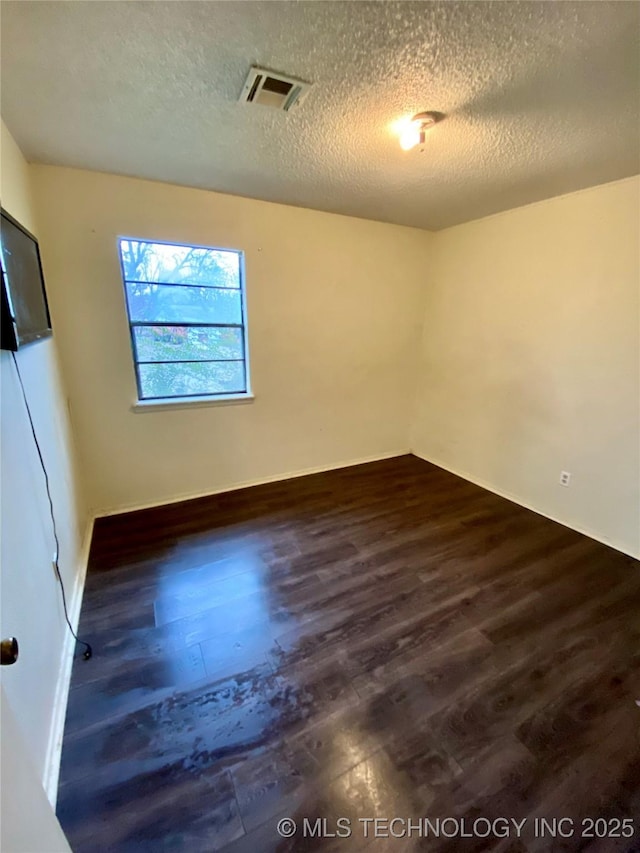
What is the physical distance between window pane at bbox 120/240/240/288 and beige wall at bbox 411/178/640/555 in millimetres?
2153

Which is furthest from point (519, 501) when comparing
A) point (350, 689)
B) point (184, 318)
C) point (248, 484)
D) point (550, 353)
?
point (184, 318)

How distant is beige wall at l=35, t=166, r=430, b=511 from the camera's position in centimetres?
230

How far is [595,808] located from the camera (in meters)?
1.16

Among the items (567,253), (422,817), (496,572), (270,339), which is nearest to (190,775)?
(422,817)

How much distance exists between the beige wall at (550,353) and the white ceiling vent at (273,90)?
7.07 ft

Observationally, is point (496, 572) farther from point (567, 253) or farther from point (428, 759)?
point (567, 253)

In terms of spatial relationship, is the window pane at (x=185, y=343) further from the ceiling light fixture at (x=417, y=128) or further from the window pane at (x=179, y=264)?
the ceiling light fixture at (x=417, y=128)

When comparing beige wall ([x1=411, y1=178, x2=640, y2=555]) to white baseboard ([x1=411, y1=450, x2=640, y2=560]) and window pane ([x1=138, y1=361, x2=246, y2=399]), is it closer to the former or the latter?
white baseboard ([x1=411, y1=450, x2=640, y2=560])

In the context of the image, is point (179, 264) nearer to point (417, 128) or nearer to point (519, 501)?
point (417, 128)

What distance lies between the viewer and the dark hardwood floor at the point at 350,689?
113 cm

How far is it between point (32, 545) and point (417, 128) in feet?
7.99

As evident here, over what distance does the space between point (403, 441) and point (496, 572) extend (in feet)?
6.93

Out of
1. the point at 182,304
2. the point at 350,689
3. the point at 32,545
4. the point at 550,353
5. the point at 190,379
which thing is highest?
the point at 182,304

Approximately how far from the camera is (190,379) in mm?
2875
